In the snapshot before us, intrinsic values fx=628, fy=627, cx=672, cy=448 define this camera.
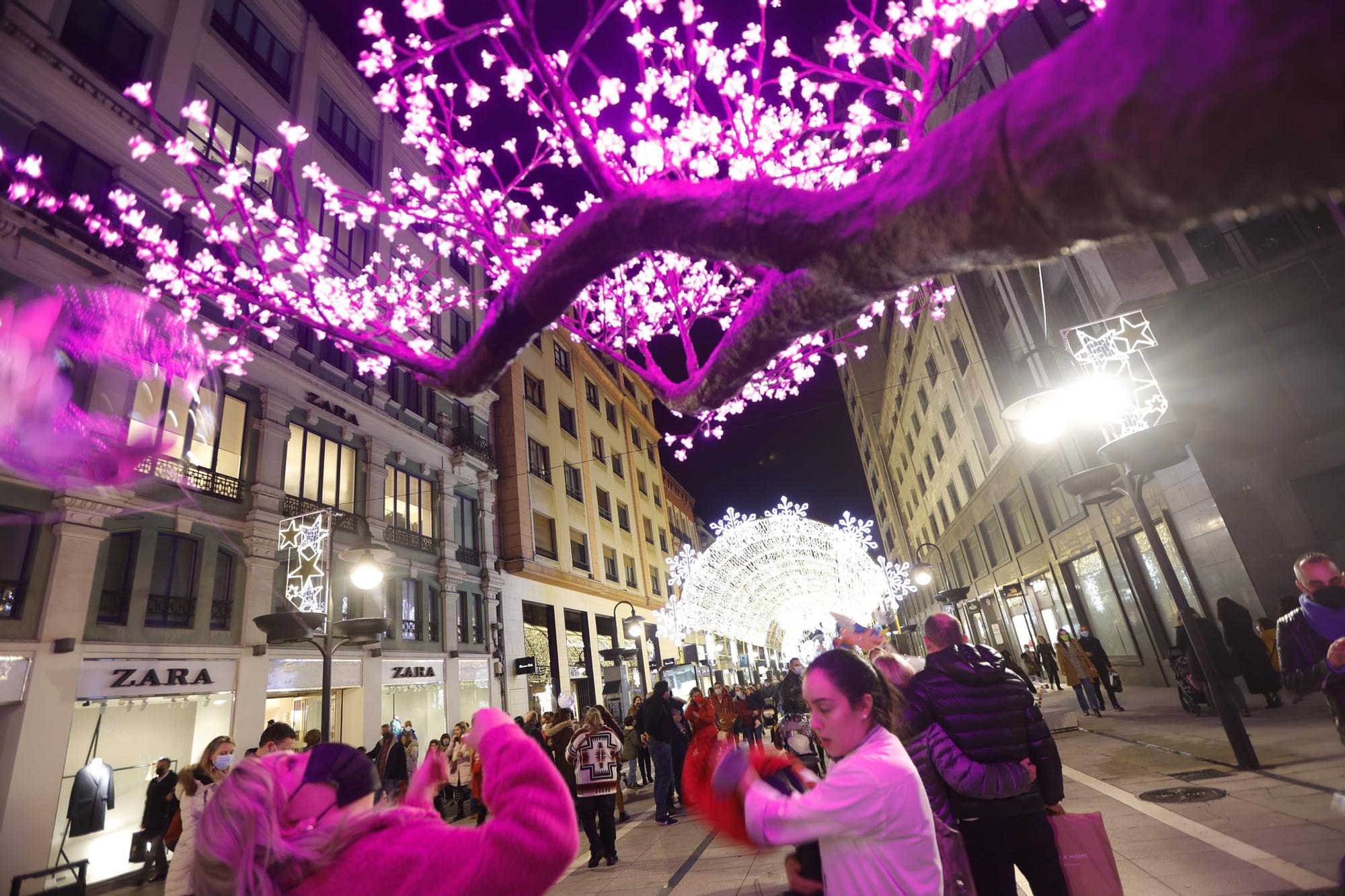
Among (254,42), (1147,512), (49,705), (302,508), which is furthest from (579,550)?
(1147,512)

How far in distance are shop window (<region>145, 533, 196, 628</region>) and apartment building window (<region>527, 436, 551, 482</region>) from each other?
1372 centimetres

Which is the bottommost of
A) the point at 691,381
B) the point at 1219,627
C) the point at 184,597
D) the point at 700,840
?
the point at 700,840

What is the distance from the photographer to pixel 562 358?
33.6m

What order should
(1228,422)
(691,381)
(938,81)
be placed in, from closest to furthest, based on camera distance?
(691,381), (1228,422), (938,81)

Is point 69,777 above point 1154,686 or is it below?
above

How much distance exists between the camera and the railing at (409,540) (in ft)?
65.3

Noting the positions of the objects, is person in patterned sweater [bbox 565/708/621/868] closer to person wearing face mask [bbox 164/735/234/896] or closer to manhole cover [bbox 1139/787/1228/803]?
person wearing face mask [bbox 164/735/234/896]

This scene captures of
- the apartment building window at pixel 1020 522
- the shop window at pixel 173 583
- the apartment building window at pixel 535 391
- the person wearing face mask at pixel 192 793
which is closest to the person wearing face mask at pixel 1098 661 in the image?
the apartment building window at pixel 1020 522

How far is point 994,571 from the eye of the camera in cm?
2864

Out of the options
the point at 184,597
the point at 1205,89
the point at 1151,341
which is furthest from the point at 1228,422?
the point at 184,597

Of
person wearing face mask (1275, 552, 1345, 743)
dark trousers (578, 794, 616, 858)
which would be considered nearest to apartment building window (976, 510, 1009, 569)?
dark trousers (578, 794, 616, 858)

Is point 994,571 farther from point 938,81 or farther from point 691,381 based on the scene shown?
point 691,381

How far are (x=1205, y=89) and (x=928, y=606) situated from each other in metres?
47.2

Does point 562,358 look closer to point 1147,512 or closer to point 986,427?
point 986,427
